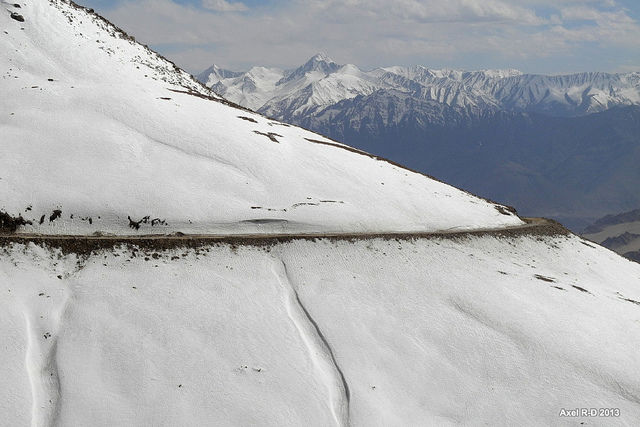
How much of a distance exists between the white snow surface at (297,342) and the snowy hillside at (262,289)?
0.14 metres

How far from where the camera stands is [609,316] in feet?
133

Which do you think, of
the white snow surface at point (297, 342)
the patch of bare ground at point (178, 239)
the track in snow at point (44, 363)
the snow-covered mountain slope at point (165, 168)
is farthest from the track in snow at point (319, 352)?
the track in snow at point (44, 363)

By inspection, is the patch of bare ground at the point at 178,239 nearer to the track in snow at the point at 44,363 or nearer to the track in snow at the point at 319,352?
the track in snow at the point at 319,352

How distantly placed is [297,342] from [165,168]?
24.1 m

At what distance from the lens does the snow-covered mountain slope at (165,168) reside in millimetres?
42312

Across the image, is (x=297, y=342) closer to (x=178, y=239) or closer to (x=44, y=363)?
(x=178, y=239)

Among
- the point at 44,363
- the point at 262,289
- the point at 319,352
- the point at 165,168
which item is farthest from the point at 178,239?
the point at 319,352

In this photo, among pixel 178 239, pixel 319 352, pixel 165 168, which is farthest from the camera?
pixel 165 168

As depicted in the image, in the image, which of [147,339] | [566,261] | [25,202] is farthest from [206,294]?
[566,261]

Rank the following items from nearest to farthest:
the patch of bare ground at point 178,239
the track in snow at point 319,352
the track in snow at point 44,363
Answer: the track in snow at point 44,363
the track in snow at point 319,352
the patch of bare ground at point 178,239

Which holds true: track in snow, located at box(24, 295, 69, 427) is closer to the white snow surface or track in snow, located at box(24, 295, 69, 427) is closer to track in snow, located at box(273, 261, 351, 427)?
the white snow surface

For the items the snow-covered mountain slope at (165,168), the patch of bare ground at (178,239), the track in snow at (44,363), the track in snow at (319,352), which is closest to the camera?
the track in snow at (44,363)

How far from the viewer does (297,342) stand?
33094 mm

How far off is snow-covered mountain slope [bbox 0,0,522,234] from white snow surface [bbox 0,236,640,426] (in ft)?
16.2
